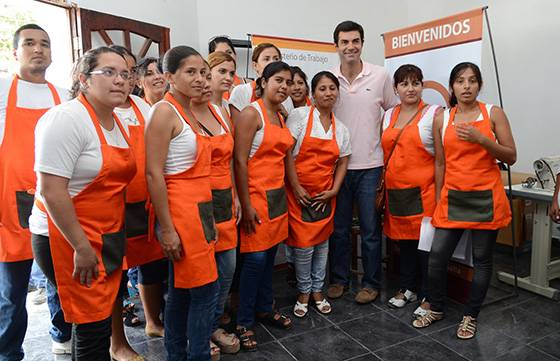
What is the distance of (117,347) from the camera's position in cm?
214

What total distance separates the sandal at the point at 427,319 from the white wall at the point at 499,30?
2.54 meters

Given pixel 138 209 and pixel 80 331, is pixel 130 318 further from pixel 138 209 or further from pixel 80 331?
pixel 80 331

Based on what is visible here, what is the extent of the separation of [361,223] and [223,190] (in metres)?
1.27

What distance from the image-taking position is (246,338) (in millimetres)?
2316

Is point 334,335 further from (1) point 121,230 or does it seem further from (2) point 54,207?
(2) point 54,207

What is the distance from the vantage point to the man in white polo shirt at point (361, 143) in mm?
2766

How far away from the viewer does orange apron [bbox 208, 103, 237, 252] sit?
188 centimetres

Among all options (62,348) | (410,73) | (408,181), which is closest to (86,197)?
(62,348)

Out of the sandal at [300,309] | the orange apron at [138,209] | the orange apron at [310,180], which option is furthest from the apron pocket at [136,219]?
the sandal at [300,309]

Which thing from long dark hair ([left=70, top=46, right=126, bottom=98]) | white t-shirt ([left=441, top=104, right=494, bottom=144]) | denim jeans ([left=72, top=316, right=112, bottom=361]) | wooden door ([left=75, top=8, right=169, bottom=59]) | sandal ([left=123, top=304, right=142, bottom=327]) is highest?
wooden door ([left=75, top=8, right=169, bottom=59])

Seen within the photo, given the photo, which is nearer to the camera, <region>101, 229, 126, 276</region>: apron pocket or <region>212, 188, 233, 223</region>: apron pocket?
<region>101, 229, 126, 276</region>: apron pocket

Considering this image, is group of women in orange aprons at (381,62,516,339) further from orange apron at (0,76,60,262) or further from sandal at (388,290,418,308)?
orange apron at (0,76,60,262)

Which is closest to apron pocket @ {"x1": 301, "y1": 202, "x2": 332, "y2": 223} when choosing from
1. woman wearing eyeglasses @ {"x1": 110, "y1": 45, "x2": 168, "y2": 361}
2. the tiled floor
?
the tiled floor

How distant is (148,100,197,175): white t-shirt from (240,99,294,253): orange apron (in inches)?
23.5
